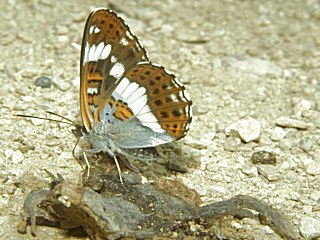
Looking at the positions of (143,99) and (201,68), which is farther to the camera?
(201,68)

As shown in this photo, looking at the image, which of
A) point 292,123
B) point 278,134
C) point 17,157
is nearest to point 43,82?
point 17,157

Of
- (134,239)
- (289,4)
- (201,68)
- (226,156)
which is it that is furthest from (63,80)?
(289,4)

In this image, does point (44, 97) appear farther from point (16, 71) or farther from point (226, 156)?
point (226, 156)

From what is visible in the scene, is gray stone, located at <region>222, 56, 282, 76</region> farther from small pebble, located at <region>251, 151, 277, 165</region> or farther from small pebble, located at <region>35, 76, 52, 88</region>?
small pebble, located at <region>35, 76, 52, 88</region>

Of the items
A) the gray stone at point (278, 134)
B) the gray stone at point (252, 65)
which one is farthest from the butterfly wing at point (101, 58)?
the gray stone at point (252, 65)

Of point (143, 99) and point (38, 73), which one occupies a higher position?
point (143, 99)
